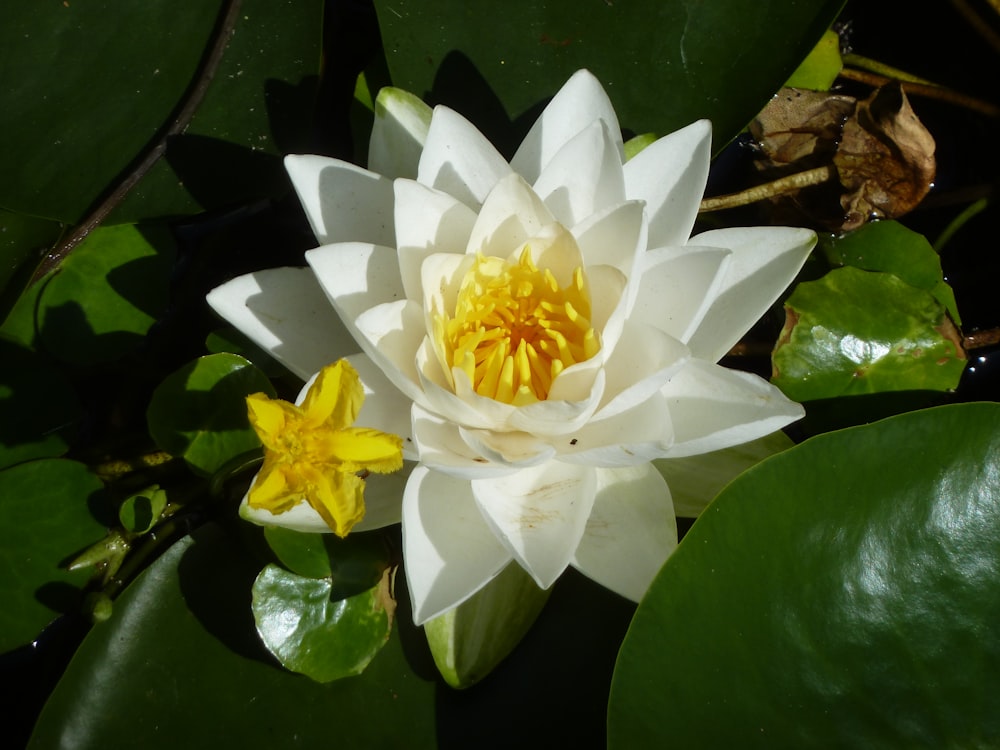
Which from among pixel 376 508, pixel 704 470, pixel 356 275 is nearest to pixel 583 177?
pixel 356 275

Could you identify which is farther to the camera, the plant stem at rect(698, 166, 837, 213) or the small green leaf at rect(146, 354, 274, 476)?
the plant stem at rect(698, 166, 837, 213)

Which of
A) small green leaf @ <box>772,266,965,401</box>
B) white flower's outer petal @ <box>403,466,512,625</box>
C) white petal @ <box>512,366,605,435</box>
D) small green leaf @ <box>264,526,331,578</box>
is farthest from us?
small green leaf @ <box>772,266,965,401</box>

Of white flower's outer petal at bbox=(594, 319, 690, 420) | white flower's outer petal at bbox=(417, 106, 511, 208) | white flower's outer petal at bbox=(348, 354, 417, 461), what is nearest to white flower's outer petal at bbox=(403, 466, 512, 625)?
white flower's outer petal at bbox=(348, 354, 417, 461)

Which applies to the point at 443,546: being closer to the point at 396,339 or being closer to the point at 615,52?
the point at 396,339

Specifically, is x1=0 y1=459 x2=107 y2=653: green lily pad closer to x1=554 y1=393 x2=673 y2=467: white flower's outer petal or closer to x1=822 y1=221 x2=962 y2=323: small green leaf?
x1=554 y1=393 x2=673 y2=467: white flower's outer petal

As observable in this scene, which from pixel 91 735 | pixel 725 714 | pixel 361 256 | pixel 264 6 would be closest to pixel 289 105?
pixel 264 6

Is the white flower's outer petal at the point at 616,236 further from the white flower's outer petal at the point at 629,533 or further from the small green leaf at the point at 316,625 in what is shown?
the small green leaf at the point at 316,625

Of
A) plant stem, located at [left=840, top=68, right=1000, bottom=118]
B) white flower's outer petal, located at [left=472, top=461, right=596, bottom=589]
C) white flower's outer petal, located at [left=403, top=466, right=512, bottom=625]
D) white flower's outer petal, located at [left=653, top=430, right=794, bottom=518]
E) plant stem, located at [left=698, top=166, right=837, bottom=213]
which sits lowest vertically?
white flower's outer petal, located at [left=653, top=430, right=794, bottom=518]
